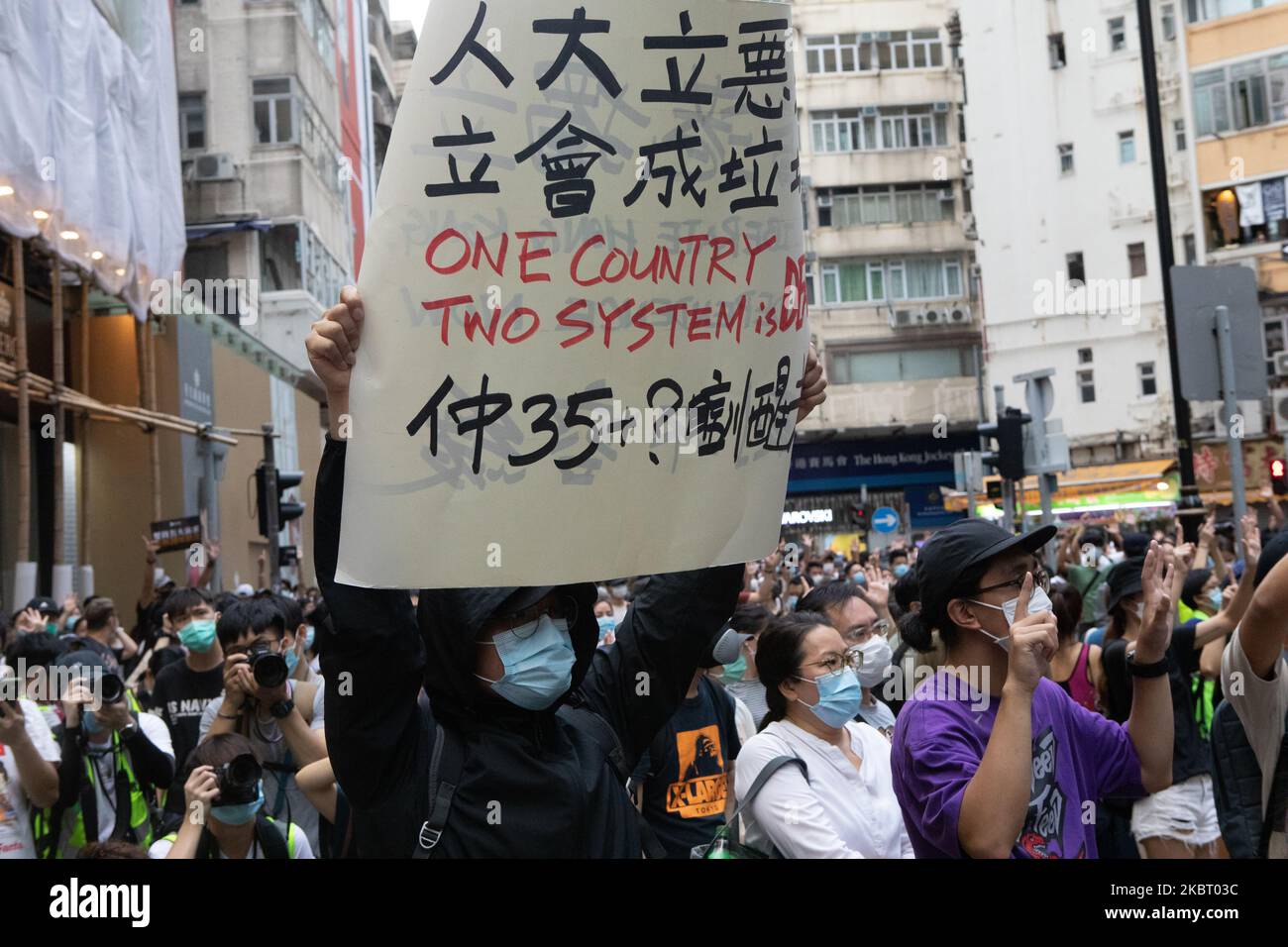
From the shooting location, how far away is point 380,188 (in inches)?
103

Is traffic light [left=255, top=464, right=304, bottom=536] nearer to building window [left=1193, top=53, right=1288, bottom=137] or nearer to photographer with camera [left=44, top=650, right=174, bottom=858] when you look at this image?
photographer with camera [left=44, top=650, right=174, bottom=858]

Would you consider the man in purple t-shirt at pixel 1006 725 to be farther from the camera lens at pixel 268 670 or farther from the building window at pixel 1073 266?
the building window at pixel 1073 266

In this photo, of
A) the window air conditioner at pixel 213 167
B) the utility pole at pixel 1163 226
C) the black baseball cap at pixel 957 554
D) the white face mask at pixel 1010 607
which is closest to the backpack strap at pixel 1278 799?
the white face mask at pixel 1010 607

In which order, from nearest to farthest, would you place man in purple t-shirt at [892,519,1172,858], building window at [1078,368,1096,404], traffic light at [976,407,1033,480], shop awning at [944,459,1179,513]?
man in purple t-shirt at [892,519,1172,858], traffic light at [976,407,1033,480], shop awning at [944,459,1179,513], building window at [1078,368,1096,404]

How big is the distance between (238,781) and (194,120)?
2574 centimetres

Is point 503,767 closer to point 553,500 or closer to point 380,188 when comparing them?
point 553,500

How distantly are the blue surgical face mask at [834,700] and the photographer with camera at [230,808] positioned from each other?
1.65 meters

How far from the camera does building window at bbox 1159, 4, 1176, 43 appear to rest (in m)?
36.0

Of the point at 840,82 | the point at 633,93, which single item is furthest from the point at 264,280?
the point at 633,93

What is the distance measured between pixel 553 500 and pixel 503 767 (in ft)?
1.70

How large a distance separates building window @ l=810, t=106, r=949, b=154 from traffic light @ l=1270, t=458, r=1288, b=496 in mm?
29241

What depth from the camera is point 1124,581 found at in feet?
20.7

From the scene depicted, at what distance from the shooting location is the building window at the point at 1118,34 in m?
39.9

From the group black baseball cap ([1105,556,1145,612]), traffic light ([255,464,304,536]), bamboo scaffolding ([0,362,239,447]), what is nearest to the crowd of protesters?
black baseball cap ([1105,556,1145,612])
